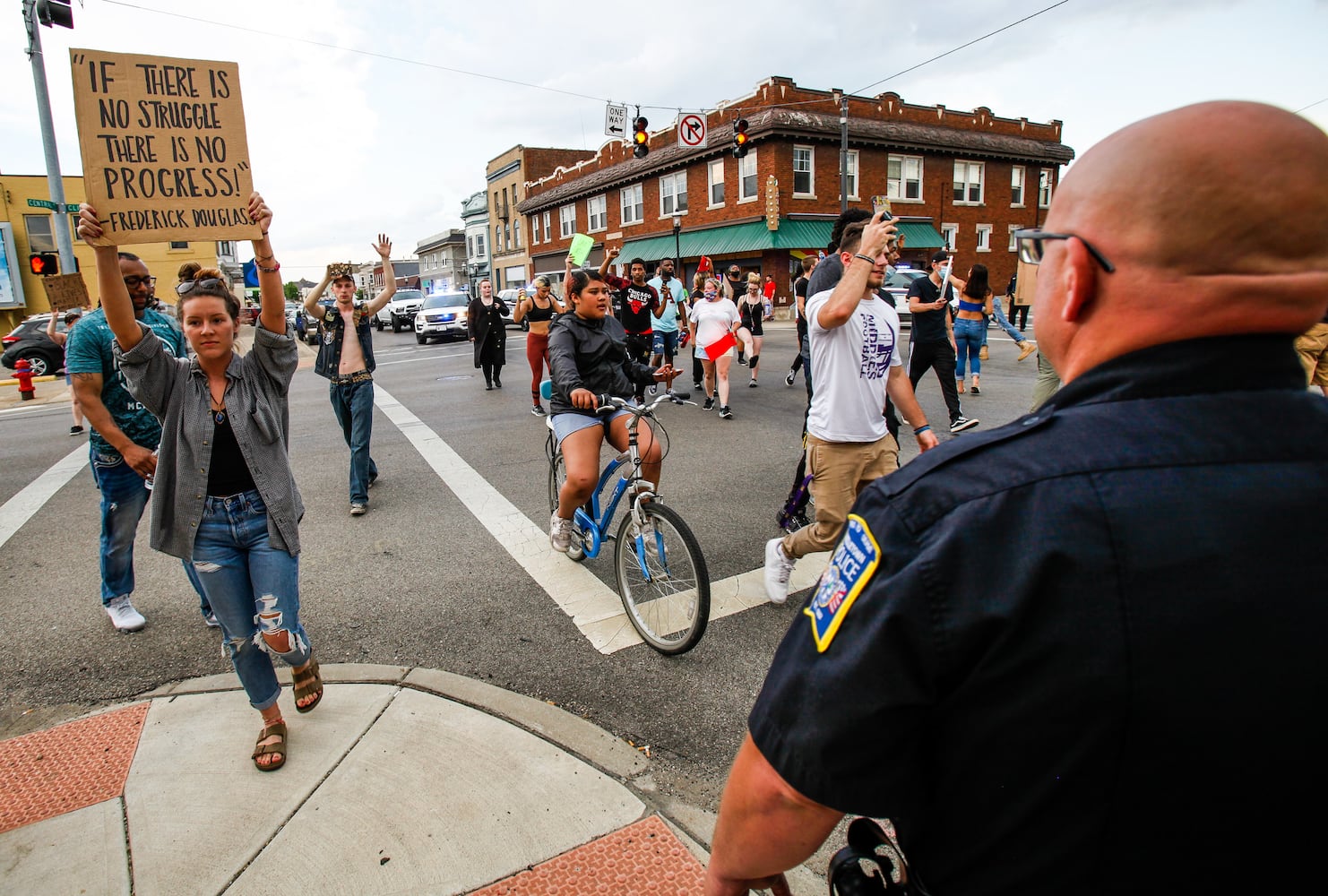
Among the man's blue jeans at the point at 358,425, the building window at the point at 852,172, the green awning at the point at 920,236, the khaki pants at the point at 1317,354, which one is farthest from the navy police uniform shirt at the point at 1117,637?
the green awning at the point at 920,236

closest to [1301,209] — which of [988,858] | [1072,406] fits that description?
[1072,406]

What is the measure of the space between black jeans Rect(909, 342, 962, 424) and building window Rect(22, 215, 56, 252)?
44464 millimetres

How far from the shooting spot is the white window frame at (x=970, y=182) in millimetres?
35062

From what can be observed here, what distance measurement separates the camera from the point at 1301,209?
32.1 inches

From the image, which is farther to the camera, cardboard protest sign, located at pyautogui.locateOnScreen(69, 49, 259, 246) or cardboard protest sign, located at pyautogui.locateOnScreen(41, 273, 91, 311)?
cardboard protest sign, located at pyautogui.locateOnScreen(41, 273, 91, 311)

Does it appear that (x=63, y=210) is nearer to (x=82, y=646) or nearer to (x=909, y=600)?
(x=82, y=646)

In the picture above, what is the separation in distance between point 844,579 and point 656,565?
9.45 ft

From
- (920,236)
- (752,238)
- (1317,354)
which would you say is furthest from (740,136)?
(920,236)

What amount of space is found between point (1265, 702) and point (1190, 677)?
88 millimetres

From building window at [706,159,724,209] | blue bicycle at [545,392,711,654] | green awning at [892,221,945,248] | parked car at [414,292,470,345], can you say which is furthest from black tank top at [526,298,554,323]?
green awning at [892,221,945,248]

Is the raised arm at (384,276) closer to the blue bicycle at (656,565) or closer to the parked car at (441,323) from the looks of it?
the blue bicycle at (656,565)

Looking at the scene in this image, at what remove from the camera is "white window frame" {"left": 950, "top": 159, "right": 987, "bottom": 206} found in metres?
35.1

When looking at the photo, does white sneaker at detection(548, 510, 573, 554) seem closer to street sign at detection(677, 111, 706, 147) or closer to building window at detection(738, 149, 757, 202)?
street sign at detection(677, 111, 706, 147)

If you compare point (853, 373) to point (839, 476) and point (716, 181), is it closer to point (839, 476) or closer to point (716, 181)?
point (839, 476)
